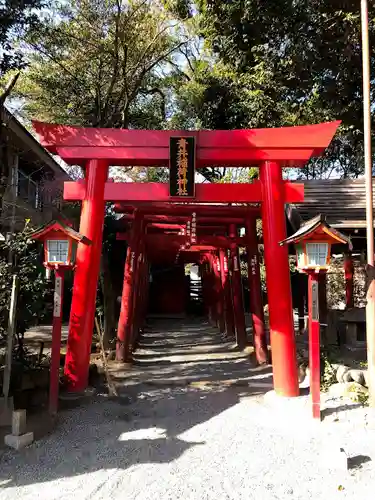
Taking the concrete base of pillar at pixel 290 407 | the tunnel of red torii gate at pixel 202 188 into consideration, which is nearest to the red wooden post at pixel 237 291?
the tunnel of red torii gate at pixel 202 188

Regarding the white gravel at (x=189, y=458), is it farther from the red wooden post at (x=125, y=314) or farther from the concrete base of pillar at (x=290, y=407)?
the red wooden post at (x=125, y=314)

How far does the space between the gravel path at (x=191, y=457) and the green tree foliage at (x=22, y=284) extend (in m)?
1.63

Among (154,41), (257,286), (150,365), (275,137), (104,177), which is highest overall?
(154,41)

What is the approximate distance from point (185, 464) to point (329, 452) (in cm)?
150

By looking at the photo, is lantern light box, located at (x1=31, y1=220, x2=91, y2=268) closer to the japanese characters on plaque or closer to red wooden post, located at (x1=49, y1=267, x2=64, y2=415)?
red wooden post, located at (x1=49, y1=267, x2=64, y2=415)

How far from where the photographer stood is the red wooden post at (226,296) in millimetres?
14706

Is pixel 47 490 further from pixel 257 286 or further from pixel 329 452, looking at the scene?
pixel 257 286

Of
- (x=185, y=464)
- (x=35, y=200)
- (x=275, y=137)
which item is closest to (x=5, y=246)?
(x=185, y=464)

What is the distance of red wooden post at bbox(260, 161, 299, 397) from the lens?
7.27 meters

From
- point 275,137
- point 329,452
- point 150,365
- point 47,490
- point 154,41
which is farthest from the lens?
point 154,41

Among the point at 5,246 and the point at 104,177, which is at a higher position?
the point at 104,177

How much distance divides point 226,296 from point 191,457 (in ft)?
34.6

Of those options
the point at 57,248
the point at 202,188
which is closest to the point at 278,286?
the point at 202,188

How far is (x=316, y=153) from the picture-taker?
25.6 ft
